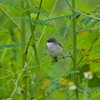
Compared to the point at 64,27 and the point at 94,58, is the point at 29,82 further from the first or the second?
the point at 94,58

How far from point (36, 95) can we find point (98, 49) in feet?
2.74

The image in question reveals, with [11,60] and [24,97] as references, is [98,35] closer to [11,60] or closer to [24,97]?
[24,97]

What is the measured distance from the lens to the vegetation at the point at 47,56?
8.02ft

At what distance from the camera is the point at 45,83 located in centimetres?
226

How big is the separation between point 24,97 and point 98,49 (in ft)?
1.98

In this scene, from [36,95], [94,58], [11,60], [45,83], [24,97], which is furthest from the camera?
[11,60]

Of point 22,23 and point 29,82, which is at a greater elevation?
point 22,23

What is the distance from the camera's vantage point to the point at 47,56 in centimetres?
331

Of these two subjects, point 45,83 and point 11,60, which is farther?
point 11,60

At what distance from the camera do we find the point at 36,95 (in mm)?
3566

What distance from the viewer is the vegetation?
245 centimetres

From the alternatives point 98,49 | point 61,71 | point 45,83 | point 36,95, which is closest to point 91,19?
point 45,83

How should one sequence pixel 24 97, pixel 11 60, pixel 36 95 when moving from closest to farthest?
pixel 24 97
pixel 36 95
pixel 11 60

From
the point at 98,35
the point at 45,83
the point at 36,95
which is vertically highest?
the point at 98,35
